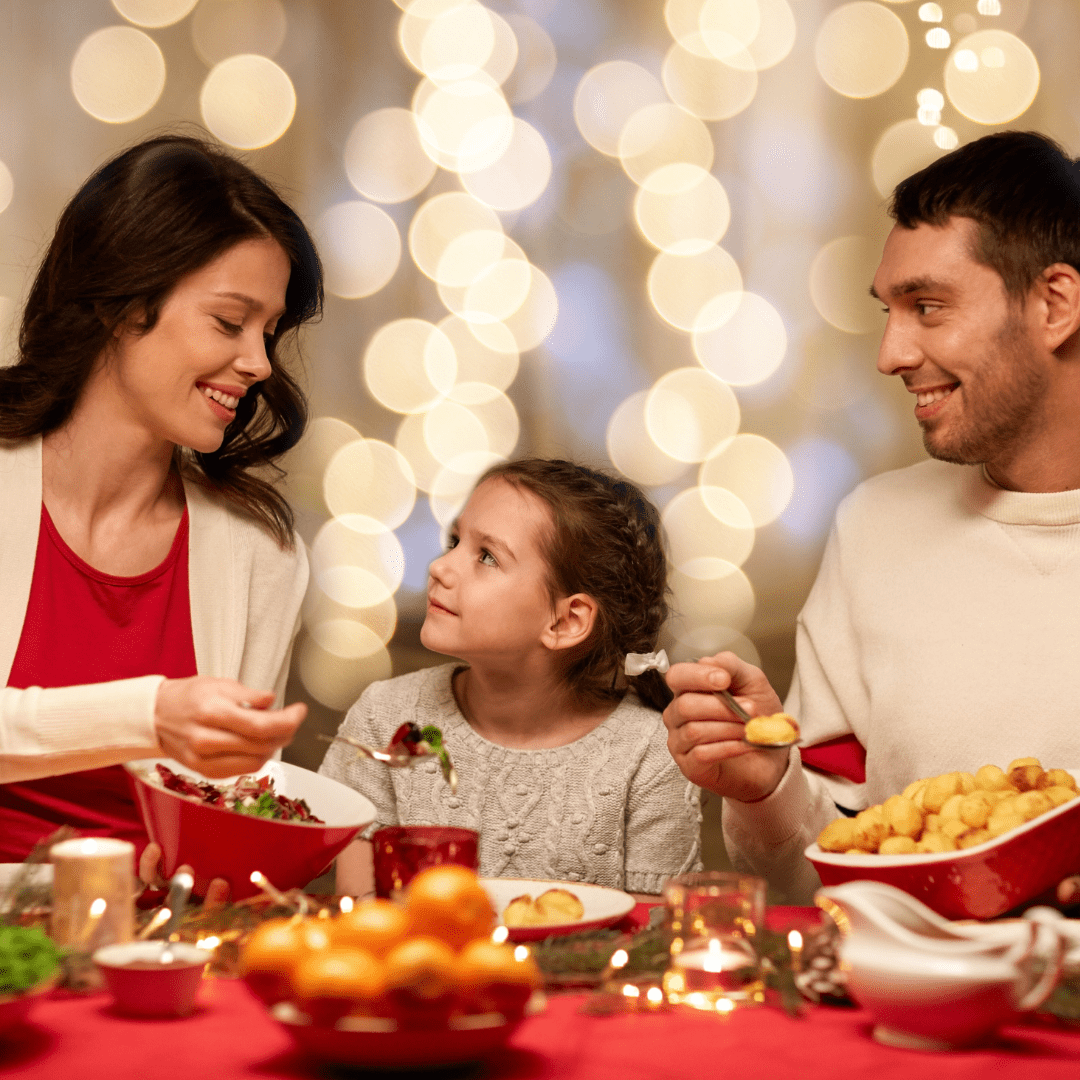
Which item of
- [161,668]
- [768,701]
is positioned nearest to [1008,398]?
[768,701]

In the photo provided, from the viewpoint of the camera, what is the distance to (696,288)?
2564mm

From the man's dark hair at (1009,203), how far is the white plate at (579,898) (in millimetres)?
1038

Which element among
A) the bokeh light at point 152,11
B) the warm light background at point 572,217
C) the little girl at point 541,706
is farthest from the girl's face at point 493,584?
the bokeh light at point 152,11

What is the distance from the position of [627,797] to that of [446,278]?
1.22 metres

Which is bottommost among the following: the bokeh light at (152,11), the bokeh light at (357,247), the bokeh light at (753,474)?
the bokeh light at (753,474)

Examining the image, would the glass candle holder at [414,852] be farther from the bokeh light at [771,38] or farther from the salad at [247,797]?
the bokeh light at [771,38]

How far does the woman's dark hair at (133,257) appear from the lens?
167 centimetres

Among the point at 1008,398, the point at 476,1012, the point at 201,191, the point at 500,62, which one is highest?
the point at 500,62

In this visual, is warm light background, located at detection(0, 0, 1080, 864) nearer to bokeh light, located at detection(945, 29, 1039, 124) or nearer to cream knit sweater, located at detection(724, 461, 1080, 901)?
bokeh light, located at detection(945, 29, 1039, 124)

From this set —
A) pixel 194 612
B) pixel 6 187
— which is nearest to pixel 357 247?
pixel 6 187

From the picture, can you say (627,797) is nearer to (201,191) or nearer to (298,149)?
(201,191)

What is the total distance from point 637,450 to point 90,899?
5.97 ft

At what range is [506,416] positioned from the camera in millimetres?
2541

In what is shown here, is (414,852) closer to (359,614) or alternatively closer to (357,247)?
(359,614)
